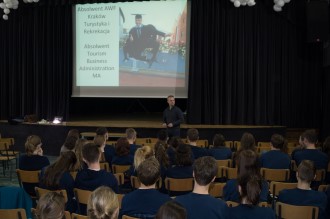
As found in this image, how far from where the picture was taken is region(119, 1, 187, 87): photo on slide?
12016 millimetres

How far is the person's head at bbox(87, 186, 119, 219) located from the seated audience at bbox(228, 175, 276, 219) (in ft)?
3.53

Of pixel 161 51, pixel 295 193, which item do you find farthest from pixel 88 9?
pixel 295 193

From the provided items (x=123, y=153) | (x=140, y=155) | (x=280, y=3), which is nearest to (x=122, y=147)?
(x=123, y=153)

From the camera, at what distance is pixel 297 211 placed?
381cm

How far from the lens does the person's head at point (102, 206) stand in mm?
2627

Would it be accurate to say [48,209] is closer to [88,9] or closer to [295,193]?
[295,193]

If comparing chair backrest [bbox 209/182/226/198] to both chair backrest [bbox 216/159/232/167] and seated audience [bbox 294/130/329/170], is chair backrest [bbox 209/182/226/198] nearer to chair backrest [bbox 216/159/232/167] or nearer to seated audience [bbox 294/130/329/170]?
chair backrest [bbox 216/159/232/167]

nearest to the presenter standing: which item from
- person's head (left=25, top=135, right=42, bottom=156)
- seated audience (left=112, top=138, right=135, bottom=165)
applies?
seated audience (left=112, top=138, right=135, bottom=165)

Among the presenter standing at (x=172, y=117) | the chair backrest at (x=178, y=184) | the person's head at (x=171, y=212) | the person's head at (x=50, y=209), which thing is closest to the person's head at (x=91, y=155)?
the chair backrest at (x=178, y=184)

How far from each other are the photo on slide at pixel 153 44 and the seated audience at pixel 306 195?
820cm

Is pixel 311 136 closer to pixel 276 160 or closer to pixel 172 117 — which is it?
pixel 276 160

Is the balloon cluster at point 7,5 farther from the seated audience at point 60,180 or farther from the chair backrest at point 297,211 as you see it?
the chair backrest at point 297,211

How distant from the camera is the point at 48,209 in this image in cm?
247

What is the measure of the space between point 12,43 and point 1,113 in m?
2.31
